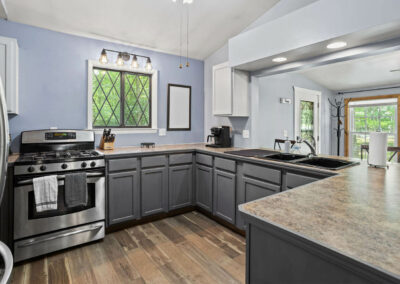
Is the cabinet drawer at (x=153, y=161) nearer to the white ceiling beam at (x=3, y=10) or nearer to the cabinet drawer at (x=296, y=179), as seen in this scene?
the cabinet drawer at (x=296, y=179)

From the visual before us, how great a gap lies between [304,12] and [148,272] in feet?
8.78

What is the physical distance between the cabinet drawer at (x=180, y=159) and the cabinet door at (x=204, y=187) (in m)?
0.16

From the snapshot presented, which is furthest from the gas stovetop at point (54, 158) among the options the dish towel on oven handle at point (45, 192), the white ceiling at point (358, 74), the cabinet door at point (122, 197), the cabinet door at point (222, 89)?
the white ceiling at point (358, 74)

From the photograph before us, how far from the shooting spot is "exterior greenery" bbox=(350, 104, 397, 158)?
4.62 metres

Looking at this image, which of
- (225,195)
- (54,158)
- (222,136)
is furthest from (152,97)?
(225,195)

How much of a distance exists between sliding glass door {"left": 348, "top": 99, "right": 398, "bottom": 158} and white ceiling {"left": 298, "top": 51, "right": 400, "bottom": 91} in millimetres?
384

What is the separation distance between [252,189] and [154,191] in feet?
4.02

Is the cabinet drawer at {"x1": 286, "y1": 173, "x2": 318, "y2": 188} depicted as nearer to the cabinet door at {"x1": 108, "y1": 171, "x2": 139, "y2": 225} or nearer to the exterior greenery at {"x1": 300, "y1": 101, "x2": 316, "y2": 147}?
the cabinet door at {"x1": 108, "y1": 171, "x2": 139, "y2": 225}

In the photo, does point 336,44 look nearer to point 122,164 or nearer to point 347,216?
point 347,216

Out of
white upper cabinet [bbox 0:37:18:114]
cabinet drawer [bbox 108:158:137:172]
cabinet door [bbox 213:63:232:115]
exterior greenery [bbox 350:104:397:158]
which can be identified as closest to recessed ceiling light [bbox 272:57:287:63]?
cabinet door [bbox 213:63:232:115]

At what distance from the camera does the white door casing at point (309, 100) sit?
→ 4.47 m

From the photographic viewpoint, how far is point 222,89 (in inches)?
129

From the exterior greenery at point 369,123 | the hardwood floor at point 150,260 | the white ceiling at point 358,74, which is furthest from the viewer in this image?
the exterior greenery at point 369,123

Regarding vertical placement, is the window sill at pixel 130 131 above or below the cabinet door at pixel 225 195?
above
